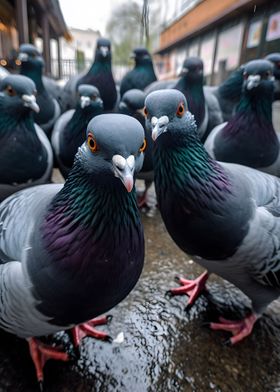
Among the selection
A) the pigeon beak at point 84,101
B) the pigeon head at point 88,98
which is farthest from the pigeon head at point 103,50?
the pigeon beak at point 84,101

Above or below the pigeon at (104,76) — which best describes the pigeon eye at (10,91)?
below

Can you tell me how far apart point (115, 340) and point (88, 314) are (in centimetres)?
76

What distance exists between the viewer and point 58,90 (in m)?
6.91

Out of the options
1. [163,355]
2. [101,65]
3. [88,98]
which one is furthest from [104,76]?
[163,355]

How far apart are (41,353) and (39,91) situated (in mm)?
4001

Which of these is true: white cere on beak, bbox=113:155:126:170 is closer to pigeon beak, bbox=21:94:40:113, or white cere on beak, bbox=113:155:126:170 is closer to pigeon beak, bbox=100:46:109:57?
pigeon beak, bbox=21:94:40:113

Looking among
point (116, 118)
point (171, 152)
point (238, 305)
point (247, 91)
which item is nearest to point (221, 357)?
point (238, 305)

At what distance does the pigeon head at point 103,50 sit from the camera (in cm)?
550

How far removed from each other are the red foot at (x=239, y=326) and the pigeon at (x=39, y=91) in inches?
154

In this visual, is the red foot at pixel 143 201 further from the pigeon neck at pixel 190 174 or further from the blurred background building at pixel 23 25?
the blurred background building at pixel 23 25

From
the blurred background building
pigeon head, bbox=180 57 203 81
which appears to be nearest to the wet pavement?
pigeon head, bbox=180 57 203 81

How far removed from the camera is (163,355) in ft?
7.82

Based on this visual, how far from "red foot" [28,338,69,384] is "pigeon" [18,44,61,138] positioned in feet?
11.6

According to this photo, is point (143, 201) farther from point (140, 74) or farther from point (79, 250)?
point (140, 74)
